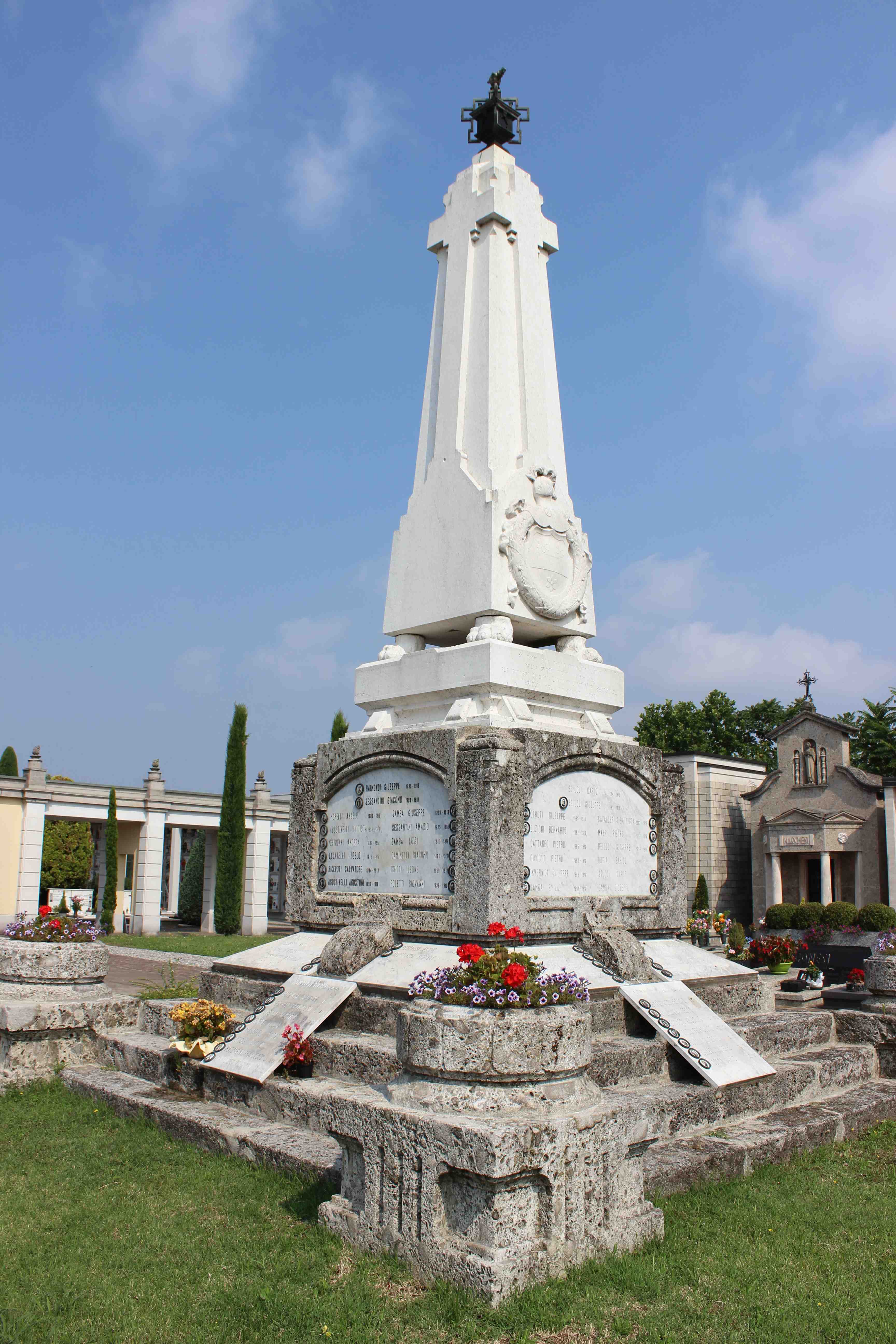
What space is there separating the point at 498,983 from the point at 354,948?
286 cm

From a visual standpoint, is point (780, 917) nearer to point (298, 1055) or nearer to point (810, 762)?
point (810, 762)

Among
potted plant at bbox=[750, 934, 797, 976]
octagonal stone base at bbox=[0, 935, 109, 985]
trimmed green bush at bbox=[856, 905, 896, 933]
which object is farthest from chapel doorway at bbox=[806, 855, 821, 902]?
octagonal stone base at bbox=[0, 935, 109, 985]

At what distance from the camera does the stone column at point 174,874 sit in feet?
126

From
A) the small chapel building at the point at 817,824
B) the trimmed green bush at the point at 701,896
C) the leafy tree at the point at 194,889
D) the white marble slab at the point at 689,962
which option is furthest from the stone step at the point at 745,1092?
the leafy tree at the point at 194,889

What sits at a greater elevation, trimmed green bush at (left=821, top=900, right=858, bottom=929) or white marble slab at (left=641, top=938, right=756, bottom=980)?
white marble slab at (left=641, top=938, right=756, bottom=980)

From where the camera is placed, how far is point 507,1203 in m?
3.87

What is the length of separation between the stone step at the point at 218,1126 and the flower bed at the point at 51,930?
4.42 ft

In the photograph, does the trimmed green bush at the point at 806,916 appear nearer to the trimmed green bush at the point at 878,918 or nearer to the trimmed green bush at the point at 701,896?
the trimmed green bush at the point at 878,918

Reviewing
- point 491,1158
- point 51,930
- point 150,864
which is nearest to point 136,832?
point 150,864

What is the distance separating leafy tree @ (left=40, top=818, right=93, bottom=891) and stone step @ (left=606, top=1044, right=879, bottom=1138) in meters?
23.2

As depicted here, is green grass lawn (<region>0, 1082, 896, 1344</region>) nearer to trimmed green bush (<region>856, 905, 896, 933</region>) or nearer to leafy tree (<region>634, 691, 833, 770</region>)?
trimmed green bush (<region>856, 905, 896, 933</region>)

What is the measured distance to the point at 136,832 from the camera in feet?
100

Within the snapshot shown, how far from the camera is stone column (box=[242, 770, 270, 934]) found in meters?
28.6

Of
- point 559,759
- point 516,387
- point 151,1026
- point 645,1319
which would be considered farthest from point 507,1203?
point 516,387
